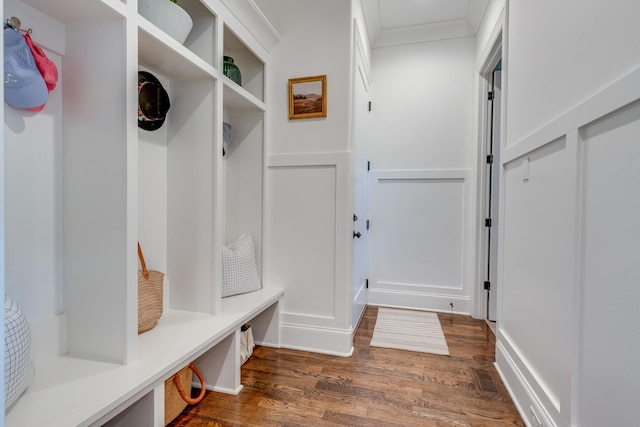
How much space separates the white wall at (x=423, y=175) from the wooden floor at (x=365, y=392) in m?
0.91

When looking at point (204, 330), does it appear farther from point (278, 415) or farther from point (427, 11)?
point (427, 11)

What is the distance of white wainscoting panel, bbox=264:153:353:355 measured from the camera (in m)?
2.21

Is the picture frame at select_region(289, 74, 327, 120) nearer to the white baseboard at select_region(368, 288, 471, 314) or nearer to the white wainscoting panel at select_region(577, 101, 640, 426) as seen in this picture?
the white wainscoting panel at select_region(577, 101, 640, 426)

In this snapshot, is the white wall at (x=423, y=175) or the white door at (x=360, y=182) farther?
the white wall at (x=423, y=175)

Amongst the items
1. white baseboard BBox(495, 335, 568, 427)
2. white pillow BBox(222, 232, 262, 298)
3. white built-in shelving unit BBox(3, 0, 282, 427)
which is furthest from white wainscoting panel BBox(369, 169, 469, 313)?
white built-in shelving unit BBox(3, 0, 282, 427)

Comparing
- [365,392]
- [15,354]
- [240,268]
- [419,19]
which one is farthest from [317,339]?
[419,19]

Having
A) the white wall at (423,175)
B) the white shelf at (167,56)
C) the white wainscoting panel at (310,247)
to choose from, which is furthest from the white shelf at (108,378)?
the white wall at (423,175)

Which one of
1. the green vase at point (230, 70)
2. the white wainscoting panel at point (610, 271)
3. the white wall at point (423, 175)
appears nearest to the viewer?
the white wainscoting panel at point (610, 271)

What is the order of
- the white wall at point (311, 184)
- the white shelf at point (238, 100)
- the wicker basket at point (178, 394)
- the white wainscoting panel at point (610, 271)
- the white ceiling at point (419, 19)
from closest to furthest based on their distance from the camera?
the white wainscoting panel at point (610, 271) < the wicker basket at point (178, 394) < the white shelf at point (238, 100) < the white wall at point (311, 184) < the white ceiling at point (419, 19)

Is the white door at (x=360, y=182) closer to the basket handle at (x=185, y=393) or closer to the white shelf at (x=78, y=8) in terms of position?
the basket handle at (x=185, y=393)

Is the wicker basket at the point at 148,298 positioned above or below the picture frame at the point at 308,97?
below

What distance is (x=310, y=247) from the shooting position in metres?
2.28

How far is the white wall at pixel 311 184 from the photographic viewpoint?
2188mm

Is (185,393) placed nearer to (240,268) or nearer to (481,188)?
(240,268)
